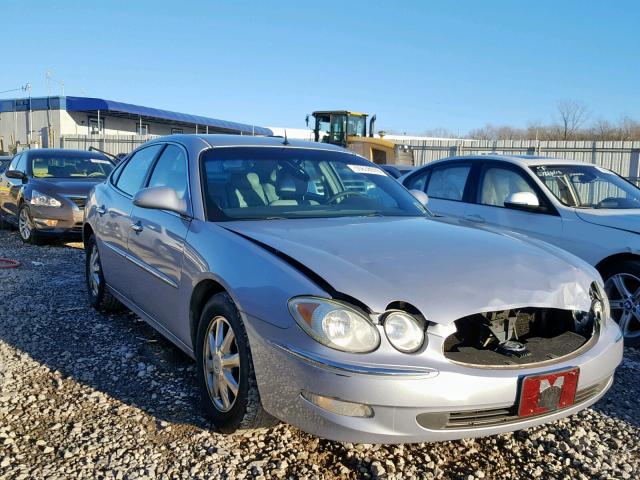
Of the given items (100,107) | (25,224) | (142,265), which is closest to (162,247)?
(142,265)

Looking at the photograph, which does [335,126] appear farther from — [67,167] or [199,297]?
[199,297]

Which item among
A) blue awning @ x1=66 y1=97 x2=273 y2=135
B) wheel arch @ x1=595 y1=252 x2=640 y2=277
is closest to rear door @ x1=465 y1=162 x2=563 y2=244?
wheel arch @ x1=595 y1=252 x2=640 y2=277

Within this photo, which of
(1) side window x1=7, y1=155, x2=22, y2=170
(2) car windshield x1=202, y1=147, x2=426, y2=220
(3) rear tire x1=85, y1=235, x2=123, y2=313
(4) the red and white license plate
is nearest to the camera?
(4) the red and white license plate

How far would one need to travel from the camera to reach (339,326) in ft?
Result: 7.70

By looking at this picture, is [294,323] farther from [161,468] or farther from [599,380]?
[599,380]

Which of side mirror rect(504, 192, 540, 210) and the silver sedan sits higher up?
side mirror rect(504, 192, 540, 210)

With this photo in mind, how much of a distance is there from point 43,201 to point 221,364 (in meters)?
6.89

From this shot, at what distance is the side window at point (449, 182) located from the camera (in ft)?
20.4

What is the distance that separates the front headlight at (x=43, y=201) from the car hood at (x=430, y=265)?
6411 millimetres

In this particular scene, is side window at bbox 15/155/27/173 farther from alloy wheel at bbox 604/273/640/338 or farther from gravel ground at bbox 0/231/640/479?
alloy wheel at bbox 604/273/640/338

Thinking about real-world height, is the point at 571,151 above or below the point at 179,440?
above

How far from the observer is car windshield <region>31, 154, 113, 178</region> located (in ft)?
31.6

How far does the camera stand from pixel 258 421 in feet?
8.89

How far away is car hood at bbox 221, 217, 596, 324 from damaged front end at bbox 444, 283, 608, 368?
128 mm
